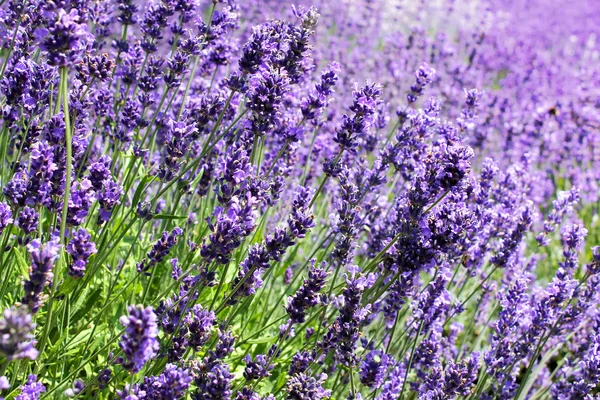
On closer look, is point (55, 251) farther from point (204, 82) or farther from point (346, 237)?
point (204, 82)

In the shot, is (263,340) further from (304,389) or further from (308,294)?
(304,389)

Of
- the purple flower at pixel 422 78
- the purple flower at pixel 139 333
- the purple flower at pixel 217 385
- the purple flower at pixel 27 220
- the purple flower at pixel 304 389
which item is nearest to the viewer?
the purple flower at pixel 139 333

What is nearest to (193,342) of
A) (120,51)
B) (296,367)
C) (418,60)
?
(296,367)

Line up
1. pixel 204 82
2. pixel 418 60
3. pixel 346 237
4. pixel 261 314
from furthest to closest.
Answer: pixel 418 60 → pixel 204 82 → pixel 261 314 → pixel 346 237

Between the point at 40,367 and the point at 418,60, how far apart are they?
7028mm

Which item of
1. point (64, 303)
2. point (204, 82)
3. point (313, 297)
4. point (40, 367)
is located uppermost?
point (204, 82)

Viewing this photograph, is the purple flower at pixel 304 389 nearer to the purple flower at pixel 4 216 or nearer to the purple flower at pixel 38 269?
the purple flower at pixel 38 269

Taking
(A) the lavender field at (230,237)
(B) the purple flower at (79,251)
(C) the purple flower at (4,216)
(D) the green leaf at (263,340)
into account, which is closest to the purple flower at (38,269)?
(A) the lavender field at (230,237)

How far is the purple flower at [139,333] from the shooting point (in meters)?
1.66

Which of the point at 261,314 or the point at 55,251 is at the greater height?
the point at 55,251

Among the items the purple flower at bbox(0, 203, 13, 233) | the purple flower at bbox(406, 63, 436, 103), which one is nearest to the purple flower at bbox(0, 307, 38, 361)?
the purple flower at bbox(0, 203, 13, 233)

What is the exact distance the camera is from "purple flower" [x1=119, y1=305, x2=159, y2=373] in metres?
1.66

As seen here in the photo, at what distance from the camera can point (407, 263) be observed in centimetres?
247

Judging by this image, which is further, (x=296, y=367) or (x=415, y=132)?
(x=415, y=132)
